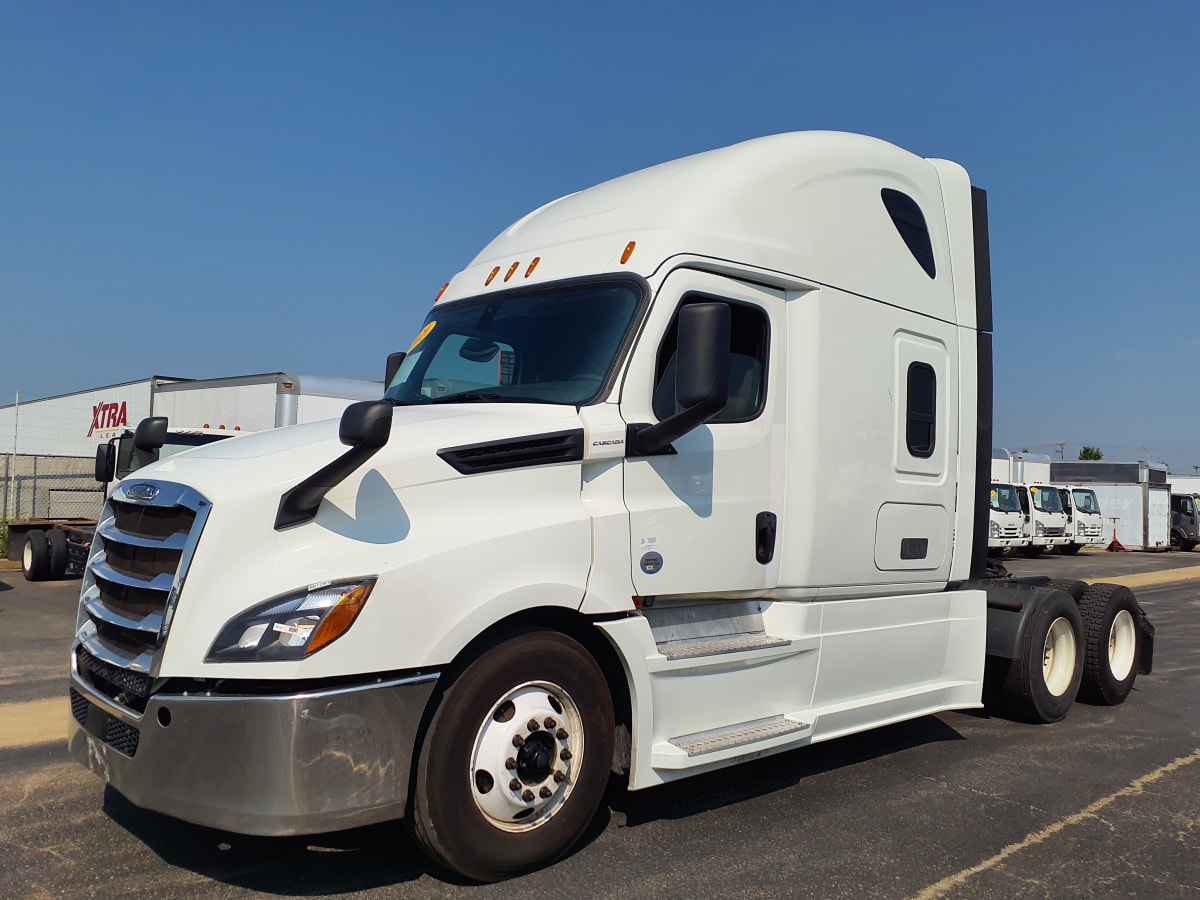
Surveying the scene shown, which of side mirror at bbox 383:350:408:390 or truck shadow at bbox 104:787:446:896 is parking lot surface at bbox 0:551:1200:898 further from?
side mirror at bbox 383:350:408:390

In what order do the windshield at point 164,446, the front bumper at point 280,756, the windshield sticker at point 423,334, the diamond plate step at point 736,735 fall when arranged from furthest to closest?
the windshield at point 164,446
the windshield sticker at point 423,334
the diamond plate step at point 736,735
the front bumper at point 280,756

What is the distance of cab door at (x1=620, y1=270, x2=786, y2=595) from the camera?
4703mm

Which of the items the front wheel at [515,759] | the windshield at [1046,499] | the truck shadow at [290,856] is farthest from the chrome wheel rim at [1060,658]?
the windshield at [1046,499]

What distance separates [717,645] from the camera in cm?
501

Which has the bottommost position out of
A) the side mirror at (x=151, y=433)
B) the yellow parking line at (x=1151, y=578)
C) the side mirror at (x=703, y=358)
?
the yellow parking line at (x=1151, y=578)

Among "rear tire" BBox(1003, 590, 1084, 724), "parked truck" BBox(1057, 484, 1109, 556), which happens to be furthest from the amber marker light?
"parked truck" BBox(1057, 484, 1109, 556)

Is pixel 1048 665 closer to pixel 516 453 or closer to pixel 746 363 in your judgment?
pixel 746 363

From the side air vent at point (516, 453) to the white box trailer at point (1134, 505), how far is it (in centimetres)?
3901

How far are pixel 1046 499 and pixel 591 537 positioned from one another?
30781 mm

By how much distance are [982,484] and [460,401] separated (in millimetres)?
3802

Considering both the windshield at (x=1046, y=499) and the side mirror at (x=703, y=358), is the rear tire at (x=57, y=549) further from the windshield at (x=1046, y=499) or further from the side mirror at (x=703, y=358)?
the windshield at (x=1046, y=499)

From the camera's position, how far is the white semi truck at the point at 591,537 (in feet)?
12.1

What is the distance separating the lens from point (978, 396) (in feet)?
22.7

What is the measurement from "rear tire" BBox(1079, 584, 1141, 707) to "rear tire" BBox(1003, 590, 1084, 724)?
11 cm
